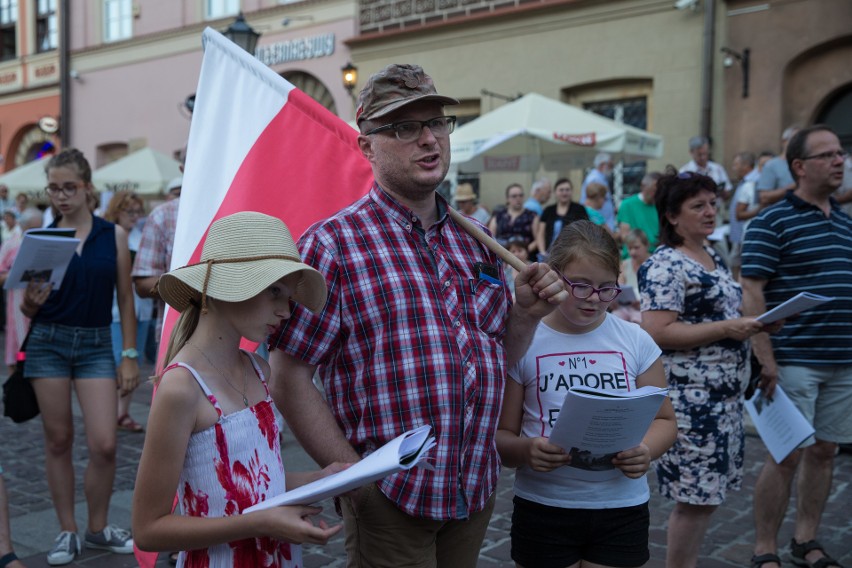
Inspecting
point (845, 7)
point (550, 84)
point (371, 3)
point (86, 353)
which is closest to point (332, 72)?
point (371, 3)

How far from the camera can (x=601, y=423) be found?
7.99 ft

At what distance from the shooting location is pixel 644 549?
277 cm

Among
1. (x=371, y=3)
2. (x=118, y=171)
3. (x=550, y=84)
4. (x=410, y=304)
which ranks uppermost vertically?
(x=371, y=3)

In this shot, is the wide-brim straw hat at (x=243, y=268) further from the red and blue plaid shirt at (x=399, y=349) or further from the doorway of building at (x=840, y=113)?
the doorway of building at (x=840, y=113)

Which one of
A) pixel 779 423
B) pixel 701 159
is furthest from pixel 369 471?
pixel 701 159

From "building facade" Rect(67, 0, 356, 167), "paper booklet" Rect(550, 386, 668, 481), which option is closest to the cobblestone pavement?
"paper booklet" Rect(550, 386, 668, 481)

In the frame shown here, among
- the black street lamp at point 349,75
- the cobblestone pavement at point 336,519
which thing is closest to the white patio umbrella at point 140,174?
the black street lamp at point 349,75

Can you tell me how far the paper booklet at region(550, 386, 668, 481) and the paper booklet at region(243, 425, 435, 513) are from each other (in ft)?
1.60

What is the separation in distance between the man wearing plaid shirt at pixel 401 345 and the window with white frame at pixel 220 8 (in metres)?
18.9

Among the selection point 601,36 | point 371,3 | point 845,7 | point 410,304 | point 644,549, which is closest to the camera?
point 410,304

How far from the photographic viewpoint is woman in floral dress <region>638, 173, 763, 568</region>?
3592 mm

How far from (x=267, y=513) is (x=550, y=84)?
554 inches

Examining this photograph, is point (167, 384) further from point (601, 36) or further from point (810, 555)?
point (601, 36)

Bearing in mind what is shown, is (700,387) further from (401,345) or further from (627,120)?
(627,120)
